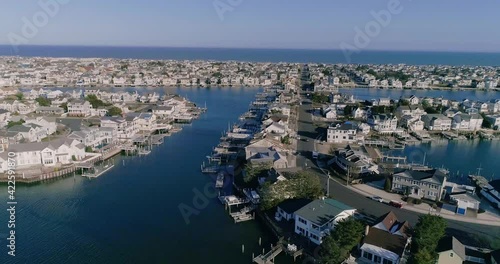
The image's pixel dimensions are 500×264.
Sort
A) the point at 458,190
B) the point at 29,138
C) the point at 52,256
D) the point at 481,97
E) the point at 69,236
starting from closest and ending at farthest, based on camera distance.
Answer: the point at 52,256, the point at 69,236, the point at 458,190, the point at 29,138, the point at 481,97

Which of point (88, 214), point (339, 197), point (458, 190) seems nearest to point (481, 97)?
point (458, 190)

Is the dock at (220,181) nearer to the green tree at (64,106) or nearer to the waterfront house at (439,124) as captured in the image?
the waterfront house at (439,124)

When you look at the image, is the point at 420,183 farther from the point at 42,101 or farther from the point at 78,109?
the point at 42,101

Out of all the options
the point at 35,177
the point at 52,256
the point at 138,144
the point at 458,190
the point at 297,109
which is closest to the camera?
the point at 52,256

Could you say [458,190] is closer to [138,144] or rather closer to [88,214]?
[88,214]

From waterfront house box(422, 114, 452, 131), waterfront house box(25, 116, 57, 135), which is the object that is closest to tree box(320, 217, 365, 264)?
waterfront house box(422, 114, 452, 131)

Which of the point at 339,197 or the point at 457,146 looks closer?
the point at 339,197

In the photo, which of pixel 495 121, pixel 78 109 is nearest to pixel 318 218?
pixel 495 121
